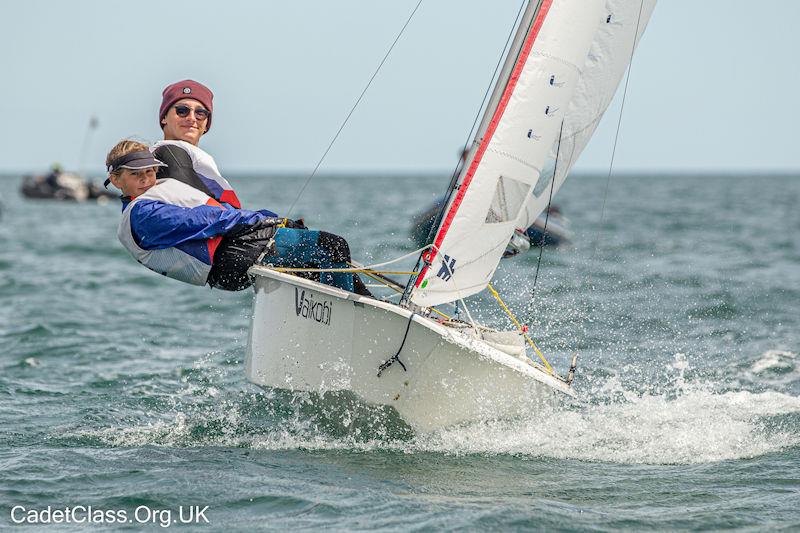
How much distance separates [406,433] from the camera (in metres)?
5.71

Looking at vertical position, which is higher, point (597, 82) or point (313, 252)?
point (597, 82)

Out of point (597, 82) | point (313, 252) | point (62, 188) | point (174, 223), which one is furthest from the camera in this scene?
point (62, 188)

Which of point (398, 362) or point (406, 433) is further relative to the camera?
point (406, 433)

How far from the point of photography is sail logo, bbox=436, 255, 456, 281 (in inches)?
225

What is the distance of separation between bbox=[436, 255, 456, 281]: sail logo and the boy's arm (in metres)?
1.13

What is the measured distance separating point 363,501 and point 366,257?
35.7ft

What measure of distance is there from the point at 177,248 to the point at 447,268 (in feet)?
4.77

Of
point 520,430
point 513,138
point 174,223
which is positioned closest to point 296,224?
point 174,223

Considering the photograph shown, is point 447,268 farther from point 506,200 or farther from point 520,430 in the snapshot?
point 520,430

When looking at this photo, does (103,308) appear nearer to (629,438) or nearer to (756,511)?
(629,438)

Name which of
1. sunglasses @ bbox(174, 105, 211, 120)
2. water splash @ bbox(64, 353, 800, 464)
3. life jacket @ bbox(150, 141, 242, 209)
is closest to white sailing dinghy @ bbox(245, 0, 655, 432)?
water splash @ bbox(64, 353, 800, 464)

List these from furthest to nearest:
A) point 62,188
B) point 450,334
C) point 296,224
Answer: point 62,188
point 296,224
point 450,334

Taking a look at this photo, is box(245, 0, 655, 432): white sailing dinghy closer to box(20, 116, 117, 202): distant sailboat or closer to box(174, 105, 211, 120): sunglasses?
box(174, 105, 211, 120): sunglasses

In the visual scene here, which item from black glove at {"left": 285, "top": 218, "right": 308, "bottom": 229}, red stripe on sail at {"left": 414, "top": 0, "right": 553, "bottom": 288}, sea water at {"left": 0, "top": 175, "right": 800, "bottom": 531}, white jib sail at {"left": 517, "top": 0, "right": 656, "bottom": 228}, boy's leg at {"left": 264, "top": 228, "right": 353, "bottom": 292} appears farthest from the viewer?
white jib sail at {"left": 517, "top": 0, "right": 656, "bottom": 228}
